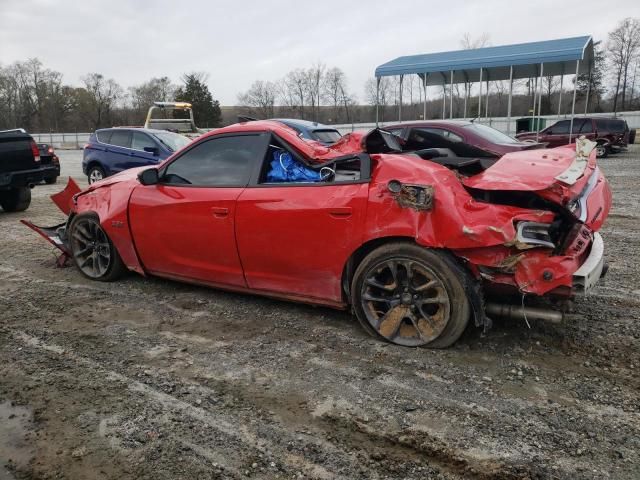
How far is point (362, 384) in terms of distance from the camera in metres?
3.06

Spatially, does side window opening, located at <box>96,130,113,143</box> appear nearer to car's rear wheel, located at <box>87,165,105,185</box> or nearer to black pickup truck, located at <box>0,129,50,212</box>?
car's rear wheel, located at <box>87,165,105,185</box>

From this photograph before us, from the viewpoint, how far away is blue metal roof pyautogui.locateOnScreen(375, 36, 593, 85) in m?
19.3

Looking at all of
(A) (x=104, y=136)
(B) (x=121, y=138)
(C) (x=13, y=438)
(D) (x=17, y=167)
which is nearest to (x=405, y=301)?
(C) (x=13, y=438)

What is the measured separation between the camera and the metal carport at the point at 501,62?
63.5 ft

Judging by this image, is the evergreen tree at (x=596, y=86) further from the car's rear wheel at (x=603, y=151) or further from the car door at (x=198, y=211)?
the car door at (x=198, y=211)

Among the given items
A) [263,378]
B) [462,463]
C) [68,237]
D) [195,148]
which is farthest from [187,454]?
[68,237]

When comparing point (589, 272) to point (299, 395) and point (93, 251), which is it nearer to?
point (299, 395)

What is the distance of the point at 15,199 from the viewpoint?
31.7 ft

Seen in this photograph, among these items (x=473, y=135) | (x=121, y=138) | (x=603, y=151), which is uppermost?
(x=121, y=138)

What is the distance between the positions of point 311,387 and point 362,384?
0.31 metres

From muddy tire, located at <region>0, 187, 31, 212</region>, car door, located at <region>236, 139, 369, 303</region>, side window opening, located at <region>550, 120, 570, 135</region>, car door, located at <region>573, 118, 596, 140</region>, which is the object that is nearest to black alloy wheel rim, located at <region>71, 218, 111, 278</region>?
car door, located at <region>236, 139, 369, 303</region>

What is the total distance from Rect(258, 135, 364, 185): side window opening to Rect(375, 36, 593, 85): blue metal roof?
18.5m

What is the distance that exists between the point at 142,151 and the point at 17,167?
134 inches

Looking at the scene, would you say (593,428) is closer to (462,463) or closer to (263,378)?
(462,463)
